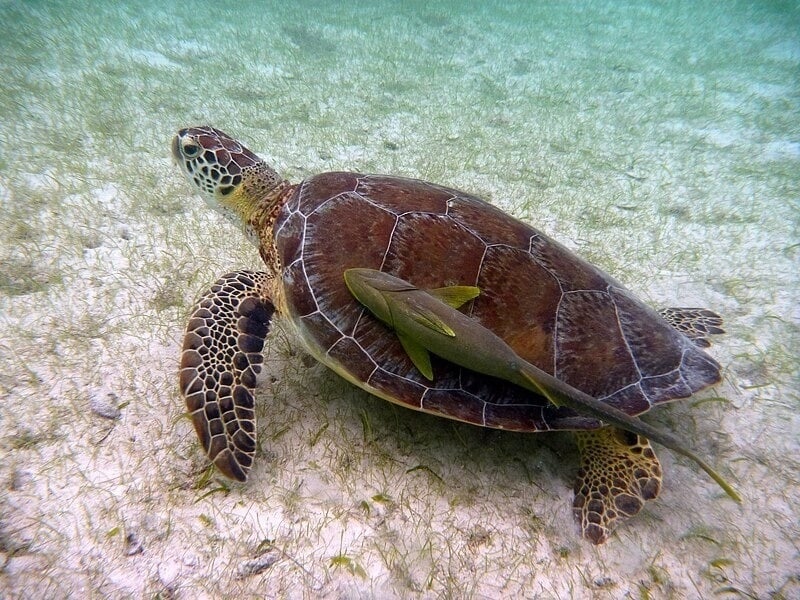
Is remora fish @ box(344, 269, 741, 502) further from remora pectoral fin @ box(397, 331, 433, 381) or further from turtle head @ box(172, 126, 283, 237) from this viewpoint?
turtle head @ box(172, 126, 283, 237)

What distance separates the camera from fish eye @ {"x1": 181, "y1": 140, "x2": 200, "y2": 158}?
3.30 meters

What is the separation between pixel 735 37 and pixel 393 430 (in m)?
17.5

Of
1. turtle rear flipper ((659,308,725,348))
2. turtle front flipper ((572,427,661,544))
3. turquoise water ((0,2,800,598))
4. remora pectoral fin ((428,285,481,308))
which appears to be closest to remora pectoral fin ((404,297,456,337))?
remora pectoral fin ((428,285,481,308))

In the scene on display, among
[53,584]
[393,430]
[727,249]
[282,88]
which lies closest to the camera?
[53,584]

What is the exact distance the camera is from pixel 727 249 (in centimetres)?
463

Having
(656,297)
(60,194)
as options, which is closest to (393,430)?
(656,297)

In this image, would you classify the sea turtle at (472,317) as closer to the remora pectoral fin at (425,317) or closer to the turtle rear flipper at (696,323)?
the remora pectoral fin at (425,317)

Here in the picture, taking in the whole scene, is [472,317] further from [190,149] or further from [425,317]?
[190,149]

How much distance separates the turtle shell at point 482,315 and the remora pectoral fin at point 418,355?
55 millimetres

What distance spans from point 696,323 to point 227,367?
141 inches

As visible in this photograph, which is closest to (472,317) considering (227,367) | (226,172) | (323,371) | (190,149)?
(323,371)

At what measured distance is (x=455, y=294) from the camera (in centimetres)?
225

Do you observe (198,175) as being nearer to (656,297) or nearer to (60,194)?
(60,194)

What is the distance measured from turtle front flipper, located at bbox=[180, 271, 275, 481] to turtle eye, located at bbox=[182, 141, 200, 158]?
1.28 metres
